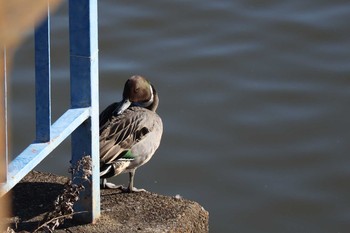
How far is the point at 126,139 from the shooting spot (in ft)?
18.7

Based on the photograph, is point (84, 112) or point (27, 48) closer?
point (84, 112)

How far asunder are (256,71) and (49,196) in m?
3.55

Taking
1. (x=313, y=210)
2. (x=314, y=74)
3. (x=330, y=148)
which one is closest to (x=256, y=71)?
(x=314, y=74)

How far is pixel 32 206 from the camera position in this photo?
5004 millimetres

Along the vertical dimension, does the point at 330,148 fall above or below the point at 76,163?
below

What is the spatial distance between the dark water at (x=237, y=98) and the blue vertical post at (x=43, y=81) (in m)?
2.74

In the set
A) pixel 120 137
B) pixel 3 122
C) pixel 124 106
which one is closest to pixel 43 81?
pixel 3 122

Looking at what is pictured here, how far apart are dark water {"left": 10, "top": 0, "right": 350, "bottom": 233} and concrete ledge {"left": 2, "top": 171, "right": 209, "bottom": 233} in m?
1.61

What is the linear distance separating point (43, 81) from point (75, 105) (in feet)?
1.00

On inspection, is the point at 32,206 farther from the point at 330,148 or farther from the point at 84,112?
the point at 330,148

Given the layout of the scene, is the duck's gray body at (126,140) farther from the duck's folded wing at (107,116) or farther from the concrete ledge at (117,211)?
the concrete ledge at (117,211)

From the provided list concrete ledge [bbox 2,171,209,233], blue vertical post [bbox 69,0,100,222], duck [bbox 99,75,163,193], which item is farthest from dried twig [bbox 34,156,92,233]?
duck [bbox 99,75,163,193]

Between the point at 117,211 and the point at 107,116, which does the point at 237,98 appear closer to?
the point at 107,116

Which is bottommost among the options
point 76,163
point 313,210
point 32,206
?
point 313,210
